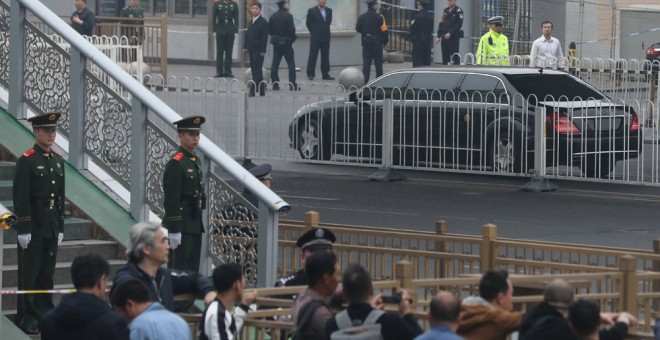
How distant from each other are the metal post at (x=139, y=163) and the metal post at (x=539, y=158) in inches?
350

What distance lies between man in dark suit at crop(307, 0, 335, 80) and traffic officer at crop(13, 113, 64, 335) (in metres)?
26.1

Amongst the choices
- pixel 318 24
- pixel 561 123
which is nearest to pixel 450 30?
pixel 318 24

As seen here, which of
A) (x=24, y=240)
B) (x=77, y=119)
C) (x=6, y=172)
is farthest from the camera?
(x=77, y=119)

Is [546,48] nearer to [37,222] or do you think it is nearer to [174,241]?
[174,241]

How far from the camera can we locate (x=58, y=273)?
40.8 ft

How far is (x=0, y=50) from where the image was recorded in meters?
14.9

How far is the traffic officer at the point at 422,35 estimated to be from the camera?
37.7 meters

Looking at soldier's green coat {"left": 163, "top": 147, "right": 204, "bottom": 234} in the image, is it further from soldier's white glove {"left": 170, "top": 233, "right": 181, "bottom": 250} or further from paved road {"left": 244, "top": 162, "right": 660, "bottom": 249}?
paved road {"left": 244, "top": 162, "right": 660, "bottom": 249}

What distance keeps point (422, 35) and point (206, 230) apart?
84.9ft

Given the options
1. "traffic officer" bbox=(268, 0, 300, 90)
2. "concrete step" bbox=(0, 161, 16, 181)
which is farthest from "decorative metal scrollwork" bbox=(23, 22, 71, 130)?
"traffic officer" bbox=(268, 0, 300, 90)

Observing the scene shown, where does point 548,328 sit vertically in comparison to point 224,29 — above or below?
below

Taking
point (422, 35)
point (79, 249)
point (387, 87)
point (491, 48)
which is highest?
point (422, 35)

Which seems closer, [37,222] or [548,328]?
[548,328]

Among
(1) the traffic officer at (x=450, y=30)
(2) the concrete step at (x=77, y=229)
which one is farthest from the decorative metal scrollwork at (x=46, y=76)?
(1) the traffic officer at (x=450, y=30)
